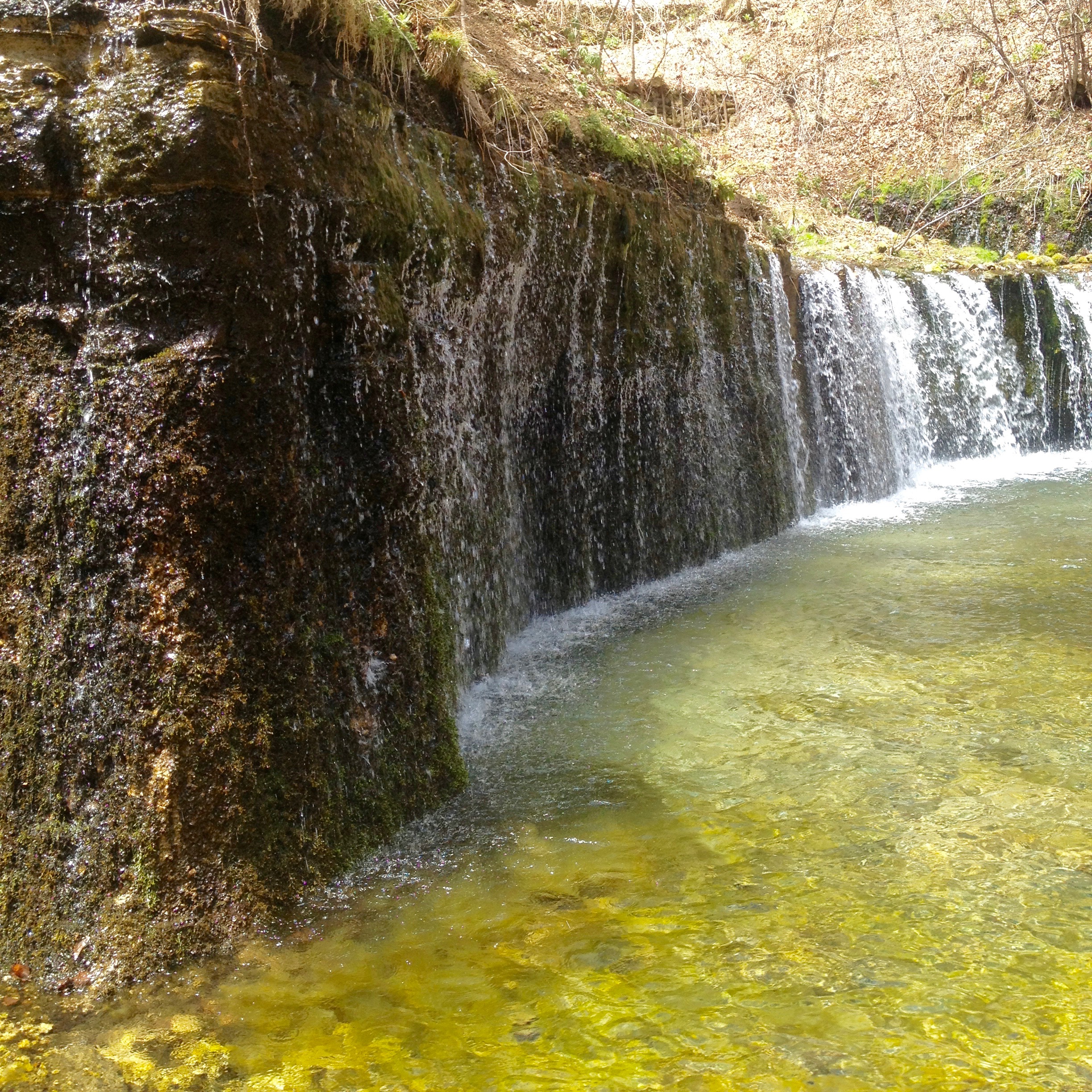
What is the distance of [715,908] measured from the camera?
3076 mm

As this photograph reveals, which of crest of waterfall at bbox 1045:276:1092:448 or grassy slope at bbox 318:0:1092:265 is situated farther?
grassy slope at bbox 318:0:1092:265

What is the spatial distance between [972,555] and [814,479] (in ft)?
8.04

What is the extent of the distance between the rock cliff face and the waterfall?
611 cm

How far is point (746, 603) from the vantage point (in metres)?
6.47

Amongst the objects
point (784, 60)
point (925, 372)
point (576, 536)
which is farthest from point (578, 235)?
point (784, 60)

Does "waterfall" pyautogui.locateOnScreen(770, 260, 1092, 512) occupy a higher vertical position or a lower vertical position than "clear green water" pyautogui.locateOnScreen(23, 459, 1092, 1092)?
higher

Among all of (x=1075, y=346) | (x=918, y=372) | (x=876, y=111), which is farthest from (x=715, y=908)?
(x=876, y=111)

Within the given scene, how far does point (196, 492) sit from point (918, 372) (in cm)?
1089

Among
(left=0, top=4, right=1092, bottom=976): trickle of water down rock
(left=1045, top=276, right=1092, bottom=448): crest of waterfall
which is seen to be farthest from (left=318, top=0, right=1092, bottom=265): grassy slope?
(left=0, top=4, right=1092, bottom=976): trickle of water down rock

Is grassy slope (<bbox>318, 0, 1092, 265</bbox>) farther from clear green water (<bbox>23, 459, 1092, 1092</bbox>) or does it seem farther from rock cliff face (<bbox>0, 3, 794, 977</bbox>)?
rock cliff face (<bbox>0, 3, 794, 977</bbox>)

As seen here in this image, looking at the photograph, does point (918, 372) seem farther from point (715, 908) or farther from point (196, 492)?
point (196, 492)

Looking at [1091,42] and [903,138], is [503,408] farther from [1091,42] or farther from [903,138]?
[1091,42]

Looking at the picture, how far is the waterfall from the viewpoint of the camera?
392 inches

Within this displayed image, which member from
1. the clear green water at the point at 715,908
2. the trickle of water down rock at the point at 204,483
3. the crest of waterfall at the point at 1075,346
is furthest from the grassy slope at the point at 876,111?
the trickle of water down rock at the point at 204,483
